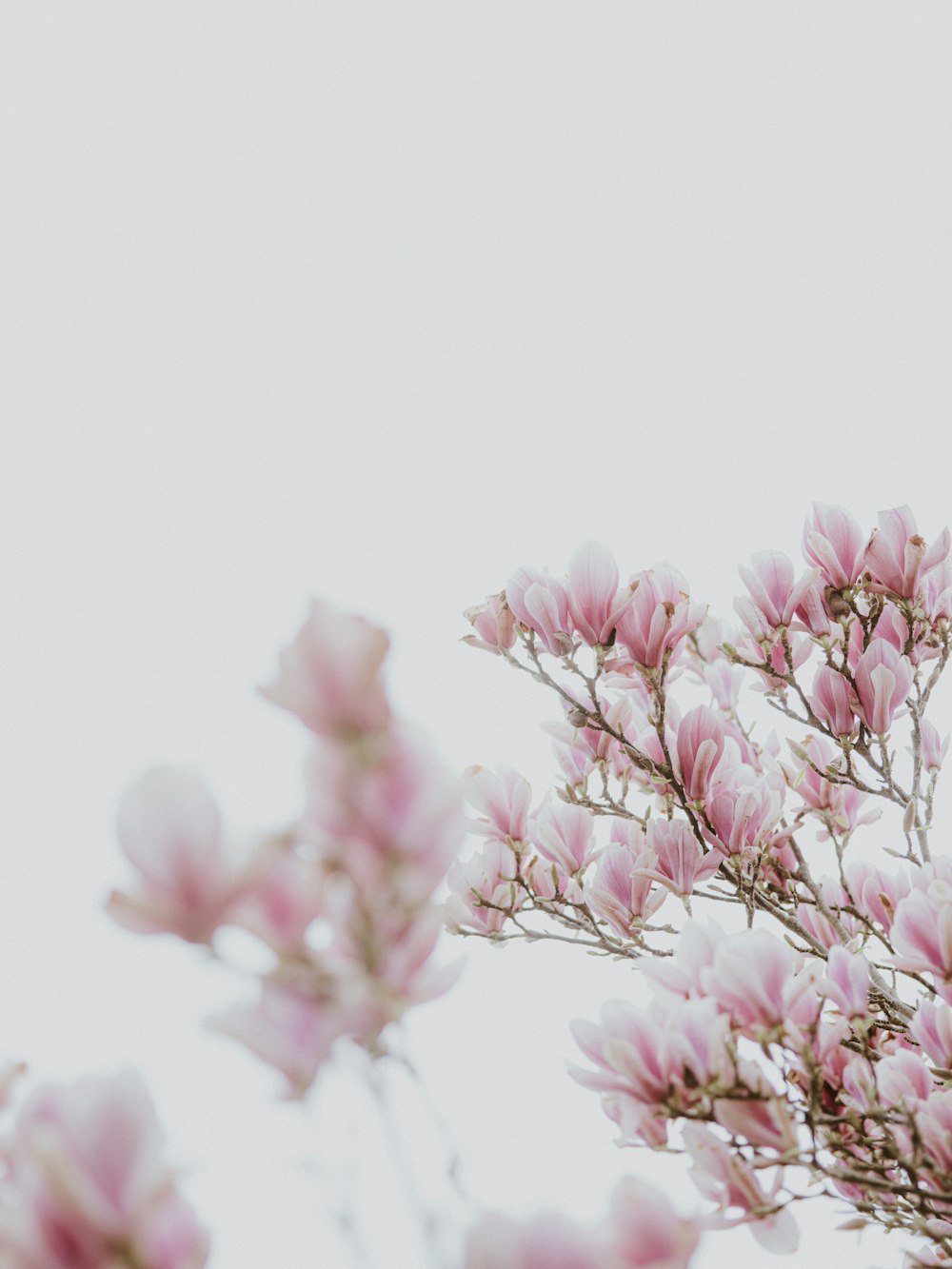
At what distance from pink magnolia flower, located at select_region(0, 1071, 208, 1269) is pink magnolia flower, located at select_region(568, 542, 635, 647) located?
1.16 feet

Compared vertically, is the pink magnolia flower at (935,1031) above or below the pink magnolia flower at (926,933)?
below

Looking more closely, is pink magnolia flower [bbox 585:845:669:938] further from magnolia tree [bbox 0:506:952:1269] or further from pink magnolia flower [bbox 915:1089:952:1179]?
pink magnolia flower [bbox 915:1089:952:1179]

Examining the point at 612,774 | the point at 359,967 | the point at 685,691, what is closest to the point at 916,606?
the point at 612,774

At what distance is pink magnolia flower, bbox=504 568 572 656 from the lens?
1.71 ft

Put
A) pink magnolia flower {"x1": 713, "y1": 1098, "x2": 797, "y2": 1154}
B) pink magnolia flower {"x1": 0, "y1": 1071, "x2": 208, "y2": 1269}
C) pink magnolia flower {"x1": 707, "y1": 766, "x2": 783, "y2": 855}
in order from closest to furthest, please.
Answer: pink magnolia flower {"x1": 0, "y1": 1071, "x2": 208, "y2": 1269}, pink magnolia flower {"x1": 713, "y1": 1098, "x2": 797, "y2": 1154}, pink magnolia flower {"x1": 707, "y1": 766, "x2": 783, "y2": 855}

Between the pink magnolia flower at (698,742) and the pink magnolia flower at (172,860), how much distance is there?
0.34m

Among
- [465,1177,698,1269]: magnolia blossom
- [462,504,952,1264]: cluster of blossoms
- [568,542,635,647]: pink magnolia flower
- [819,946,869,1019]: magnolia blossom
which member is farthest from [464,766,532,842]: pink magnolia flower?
[465,1177,698,1269]: magnolia blossom

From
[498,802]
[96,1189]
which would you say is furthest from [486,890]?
[96,1189]

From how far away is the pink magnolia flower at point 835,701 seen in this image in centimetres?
54

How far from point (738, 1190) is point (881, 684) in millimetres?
281

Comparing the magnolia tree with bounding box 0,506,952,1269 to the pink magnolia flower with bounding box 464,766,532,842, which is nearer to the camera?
the magnolia tree with bounding box 0,506,952,1269

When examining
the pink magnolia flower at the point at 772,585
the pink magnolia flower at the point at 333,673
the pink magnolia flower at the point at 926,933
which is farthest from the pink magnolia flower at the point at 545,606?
the pink magnolia flower at the point at 333,673

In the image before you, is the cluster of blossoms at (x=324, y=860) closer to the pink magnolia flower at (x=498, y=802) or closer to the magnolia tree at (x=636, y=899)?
the magnolia tree at (x=636, y=899)

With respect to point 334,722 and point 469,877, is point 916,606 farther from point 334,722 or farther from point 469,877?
point 334,722
